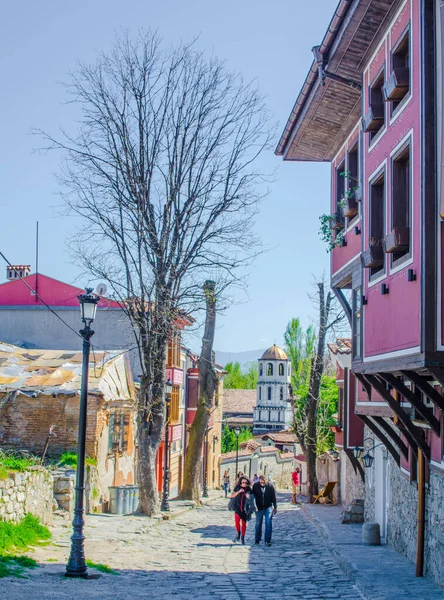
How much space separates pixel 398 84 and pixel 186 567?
839cm

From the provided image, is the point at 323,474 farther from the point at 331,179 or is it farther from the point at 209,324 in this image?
the point at 331,179

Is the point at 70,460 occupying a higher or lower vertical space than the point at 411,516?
higher

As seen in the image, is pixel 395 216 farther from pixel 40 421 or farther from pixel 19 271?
pixel 19 271

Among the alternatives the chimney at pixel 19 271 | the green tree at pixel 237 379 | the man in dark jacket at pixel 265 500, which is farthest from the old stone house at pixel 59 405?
the green tree at pixel 237 379

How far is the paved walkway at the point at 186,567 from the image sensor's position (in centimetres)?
1027

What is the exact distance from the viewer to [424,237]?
9117 millimetres

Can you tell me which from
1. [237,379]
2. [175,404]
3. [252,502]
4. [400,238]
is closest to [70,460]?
[252,502]

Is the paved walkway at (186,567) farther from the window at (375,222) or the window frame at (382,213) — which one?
the window at (375,222)

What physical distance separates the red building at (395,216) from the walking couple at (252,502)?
251cm

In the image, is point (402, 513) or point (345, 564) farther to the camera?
point (402, 513)

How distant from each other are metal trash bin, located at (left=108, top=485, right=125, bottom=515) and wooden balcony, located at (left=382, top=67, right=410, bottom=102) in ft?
47.1

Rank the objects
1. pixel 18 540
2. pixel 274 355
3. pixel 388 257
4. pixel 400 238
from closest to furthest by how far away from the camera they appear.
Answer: pixel 400 238 → pixel 388 257 → pixel 18 540 → pixel 274 355

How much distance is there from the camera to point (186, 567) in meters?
13.0

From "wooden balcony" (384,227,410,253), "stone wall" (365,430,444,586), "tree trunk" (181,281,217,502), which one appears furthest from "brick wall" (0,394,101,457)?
"wooden balcony" (384,227,410,253)
